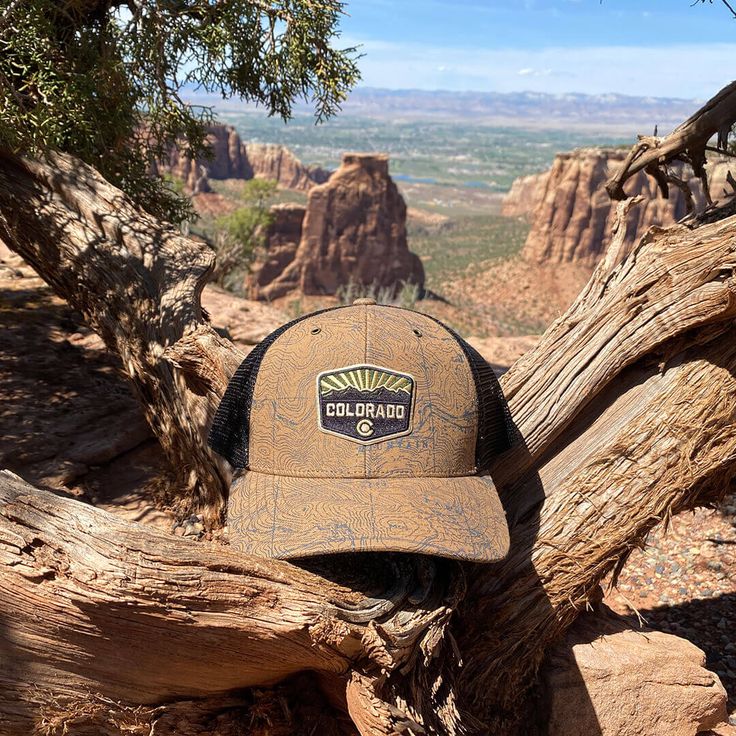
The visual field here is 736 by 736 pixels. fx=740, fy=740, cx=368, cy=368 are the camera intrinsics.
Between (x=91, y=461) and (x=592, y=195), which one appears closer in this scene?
(x=91, y=461)

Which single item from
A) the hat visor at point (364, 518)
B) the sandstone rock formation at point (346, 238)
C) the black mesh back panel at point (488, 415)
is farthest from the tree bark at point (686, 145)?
the sandstone rock formation at point (346, 238)

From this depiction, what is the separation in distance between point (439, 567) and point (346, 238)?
189ft

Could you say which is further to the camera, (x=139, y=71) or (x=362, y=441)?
(x=139, y=71)

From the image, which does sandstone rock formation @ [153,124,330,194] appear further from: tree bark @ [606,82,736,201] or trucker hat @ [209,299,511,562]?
trucker hat @ [209,299,511,562]

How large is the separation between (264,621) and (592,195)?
223 ft

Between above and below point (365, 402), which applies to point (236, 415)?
below

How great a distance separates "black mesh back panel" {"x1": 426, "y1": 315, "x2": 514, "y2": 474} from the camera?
2986 millimetres

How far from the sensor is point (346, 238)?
59.6 m

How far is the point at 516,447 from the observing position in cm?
358

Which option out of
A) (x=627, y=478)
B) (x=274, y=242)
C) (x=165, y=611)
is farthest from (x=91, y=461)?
(x=274, y=242)

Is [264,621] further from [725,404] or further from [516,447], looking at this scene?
[725,404]

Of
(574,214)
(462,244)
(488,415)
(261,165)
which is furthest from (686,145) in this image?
(261,165)

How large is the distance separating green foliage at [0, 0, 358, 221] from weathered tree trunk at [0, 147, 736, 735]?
19.0 inches

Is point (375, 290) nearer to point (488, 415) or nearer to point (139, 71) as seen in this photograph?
point (139, 71)
